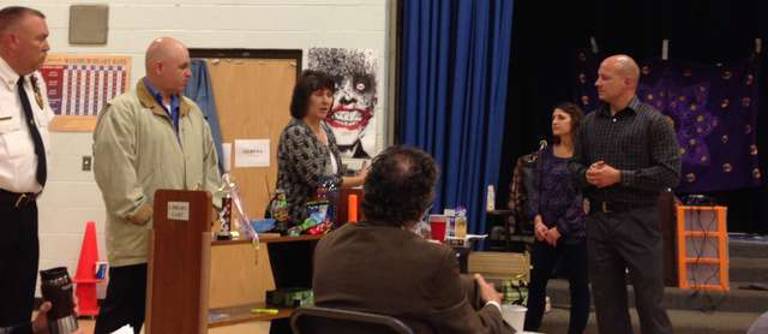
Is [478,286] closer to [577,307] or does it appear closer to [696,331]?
[577,307]

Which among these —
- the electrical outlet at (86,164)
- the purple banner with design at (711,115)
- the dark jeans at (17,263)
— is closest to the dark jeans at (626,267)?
the dark jeans at (17,263)

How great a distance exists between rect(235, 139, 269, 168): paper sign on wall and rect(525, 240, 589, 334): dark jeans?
1799mm

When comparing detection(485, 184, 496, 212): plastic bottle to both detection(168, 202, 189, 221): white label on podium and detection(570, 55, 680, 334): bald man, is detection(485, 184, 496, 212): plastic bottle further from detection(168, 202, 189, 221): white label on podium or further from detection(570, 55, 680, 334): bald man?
detection(168, 202, 189, 221): white label on podium

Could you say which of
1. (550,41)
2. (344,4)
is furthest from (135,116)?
(550,41)

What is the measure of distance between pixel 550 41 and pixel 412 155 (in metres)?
4.72

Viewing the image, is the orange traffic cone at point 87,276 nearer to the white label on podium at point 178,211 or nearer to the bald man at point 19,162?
the bald man at point 19,162

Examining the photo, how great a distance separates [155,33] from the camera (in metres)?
5.16

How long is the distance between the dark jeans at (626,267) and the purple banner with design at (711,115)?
2933mm

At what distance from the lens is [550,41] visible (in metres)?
6.35

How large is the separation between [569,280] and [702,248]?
1.37 m

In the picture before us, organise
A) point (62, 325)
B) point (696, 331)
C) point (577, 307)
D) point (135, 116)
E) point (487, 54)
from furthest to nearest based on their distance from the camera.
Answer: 1. point (487, 54)
2. point (696, 331)
3. point (577, 307)
4. point (135, 116)
5. point (62, 325)

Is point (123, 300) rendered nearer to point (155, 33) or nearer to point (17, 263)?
point (17, 263)

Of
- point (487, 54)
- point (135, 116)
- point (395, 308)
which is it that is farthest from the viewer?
point (487, 54)

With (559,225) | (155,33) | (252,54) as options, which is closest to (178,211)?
(559,225)
